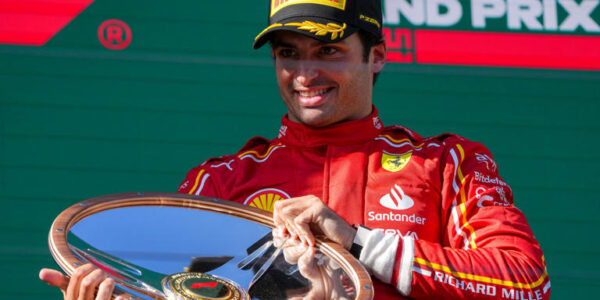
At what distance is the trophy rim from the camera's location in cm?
147

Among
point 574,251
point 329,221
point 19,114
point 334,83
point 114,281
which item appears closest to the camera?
point 114,281

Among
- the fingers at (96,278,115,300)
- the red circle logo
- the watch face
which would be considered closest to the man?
the watch face

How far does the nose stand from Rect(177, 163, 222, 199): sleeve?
35 centimetres

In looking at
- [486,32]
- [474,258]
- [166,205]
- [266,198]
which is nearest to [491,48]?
[486,32]

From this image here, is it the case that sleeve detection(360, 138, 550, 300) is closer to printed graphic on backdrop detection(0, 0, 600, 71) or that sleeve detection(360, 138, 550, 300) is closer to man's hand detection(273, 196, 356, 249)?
man's hand detection(273, 196, 356, 249)

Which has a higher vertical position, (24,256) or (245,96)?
(245,96)

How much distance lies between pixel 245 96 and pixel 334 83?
3.01 feet

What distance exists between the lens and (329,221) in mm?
1795

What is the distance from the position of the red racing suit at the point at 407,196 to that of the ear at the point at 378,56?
130 mm

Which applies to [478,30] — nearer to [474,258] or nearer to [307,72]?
[307,72]

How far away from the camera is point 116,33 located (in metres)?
2.95

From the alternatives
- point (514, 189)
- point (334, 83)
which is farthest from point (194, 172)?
point (514, 189)

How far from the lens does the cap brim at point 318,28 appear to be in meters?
2.12

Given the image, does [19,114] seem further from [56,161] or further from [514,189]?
[514,189]
